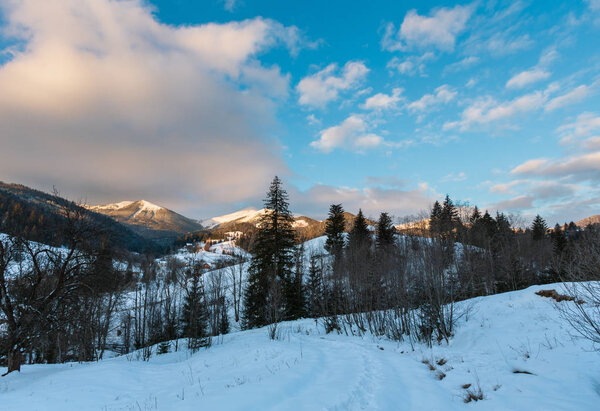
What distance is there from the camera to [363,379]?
950 cm

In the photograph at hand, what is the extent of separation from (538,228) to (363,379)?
8679cm

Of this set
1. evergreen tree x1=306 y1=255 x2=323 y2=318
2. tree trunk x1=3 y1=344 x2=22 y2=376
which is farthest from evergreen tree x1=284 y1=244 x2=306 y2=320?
tree trunk x1=3 y1=344 x2=22 y2=376

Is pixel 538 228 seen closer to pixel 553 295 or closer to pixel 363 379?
pixel 553 295

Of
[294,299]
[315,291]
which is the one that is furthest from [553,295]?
[294,299]

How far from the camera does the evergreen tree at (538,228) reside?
2740 inches

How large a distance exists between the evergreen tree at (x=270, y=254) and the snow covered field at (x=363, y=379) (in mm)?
15717

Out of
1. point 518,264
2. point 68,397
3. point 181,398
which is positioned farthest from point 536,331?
point 518,264

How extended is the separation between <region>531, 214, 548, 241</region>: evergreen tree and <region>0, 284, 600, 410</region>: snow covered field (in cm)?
7039

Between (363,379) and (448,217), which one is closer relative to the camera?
(363,379)

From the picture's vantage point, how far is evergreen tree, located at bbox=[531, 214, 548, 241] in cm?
6959

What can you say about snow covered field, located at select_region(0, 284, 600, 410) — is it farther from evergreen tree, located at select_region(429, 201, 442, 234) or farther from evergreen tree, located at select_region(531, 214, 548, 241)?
evergreen tree, located at select_region(531, 214, 548, 241)

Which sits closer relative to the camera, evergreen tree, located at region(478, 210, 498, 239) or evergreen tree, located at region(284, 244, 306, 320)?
evergreen tree, located at region(284, 244, 306, 320)

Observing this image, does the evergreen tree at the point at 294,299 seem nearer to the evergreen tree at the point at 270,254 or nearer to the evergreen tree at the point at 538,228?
the evergreen tree at the point at 270,254

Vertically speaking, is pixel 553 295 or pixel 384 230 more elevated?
pixel 384 230
